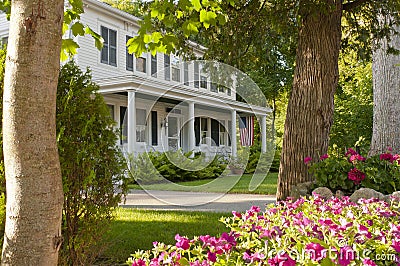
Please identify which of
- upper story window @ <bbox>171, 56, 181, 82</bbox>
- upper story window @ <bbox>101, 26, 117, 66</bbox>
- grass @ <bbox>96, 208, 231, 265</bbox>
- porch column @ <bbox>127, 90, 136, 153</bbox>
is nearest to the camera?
grass @ <bbox>96, 208, 231, 265</bbox>

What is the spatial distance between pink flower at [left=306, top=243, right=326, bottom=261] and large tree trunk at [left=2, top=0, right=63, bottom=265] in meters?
1.15

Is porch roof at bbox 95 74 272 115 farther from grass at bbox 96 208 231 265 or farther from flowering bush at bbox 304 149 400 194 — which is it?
flowering bush at bbox 304 149 400 194

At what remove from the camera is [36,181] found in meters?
1.85

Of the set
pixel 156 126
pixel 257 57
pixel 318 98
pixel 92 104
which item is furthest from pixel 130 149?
pixel 92 104

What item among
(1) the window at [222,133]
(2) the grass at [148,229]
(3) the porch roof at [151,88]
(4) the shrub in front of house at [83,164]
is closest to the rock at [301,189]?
(2) the grass at [148,229]

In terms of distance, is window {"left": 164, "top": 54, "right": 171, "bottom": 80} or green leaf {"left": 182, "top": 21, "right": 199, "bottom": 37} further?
window {"left": 164, "top": 54, "right": 171, "bottom": 80}

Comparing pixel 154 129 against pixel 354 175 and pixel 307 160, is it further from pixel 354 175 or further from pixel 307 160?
pixel 354 175

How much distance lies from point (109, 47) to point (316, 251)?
14431 mm

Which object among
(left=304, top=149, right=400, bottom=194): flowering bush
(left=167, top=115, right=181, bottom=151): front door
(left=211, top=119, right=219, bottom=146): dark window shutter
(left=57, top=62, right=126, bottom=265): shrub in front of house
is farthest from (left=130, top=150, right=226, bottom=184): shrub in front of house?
(left=57, top=62, right=126, bottom=265): shrub in front of house

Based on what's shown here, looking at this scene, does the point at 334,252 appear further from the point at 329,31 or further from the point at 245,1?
the point at 245,1

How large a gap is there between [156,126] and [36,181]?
619 inches

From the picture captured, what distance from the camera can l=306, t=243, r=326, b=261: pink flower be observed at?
1421 millimetres

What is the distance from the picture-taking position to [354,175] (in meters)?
5.62

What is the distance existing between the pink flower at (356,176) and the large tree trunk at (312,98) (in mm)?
588
